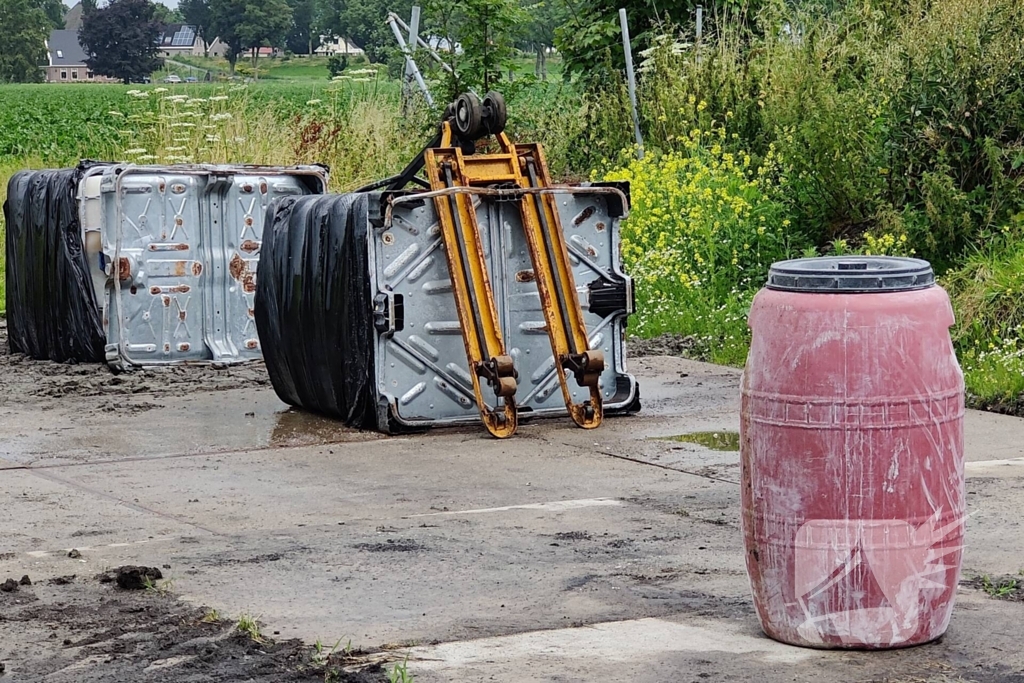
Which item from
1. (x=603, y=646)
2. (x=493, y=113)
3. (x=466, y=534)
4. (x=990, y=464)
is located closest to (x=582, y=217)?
(x=493, y=113)

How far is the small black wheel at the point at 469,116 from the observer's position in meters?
8.94

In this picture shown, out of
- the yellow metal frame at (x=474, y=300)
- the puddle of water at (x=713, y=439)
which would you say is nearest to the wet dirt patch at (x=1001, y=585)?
the puddle of water at (x=713, y=439)

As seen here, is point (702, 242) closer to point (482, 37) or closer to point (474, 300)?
point (482, 37)

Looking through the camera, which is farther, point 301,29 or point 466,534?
point 301,29

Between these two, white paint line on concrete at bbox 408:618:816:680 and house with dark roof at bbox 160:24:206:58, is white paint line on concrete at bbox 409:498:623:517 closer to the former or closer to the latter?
white paint line on concrete at bbox 408:618:816:680

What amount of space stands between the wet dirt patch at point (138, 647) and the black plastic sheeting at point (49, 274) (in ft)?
21.4

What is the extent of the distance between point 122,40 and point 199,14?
14.9 metres

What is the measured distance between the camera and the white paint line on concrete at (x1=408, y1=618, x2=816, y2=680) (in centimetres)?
469

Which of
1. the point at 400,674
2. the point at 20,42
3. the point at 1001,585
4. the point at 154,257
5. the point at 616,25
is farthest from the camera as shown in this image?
the point at 20,42

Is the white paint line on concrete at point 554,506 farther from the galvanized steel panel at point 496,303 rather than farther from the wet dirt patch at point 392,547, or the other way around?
the galvanized steel panel at point 496,303

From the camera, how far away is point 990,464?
771 cm

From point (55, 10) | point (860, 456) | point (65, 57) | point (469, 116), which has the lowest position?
point (860, 456)

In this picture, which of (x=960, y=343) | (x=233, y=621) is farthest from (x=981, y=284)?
(x=233, y=621)

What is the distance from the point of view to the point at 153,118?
20.6m
